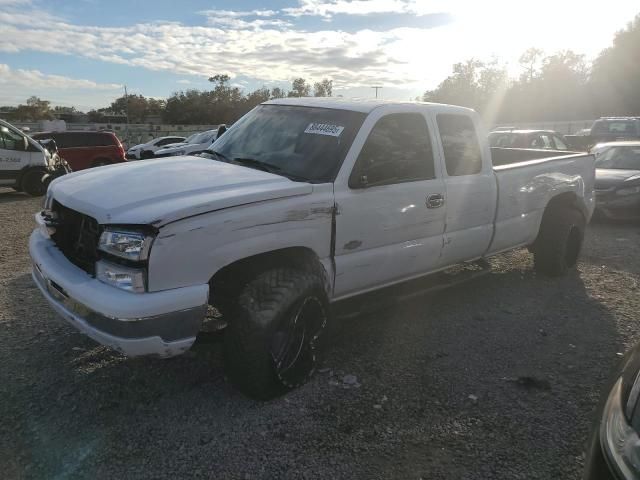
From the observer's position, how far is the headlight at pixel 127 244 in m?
2.73

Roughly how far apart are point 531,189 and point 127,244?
13.7 feet

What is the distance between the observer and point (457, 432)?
3080 millimetres

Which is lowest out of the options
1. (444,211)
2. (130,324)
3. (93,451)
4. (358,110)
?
(93,451)

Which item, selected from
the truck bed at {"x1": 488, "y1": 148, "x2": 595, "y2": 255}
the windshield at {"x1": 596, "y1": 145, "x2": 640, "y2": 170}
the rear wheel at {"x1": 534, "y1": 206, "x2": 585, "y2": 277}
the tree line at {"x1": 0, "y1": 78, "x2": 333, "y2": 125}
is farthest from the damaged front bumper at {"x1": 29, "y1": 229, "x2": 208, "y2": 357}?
the tree line at {"x1": 0, "y1": 78, "x2": 333, "y2": 125}

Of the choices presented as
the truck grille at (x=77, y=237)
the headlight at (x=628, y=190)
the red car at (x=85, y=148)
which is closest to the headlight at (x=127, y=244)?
the truck grille at (x=77, y=237)

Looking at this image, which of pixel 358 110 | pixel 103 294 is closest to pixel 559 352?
pixel 358 110

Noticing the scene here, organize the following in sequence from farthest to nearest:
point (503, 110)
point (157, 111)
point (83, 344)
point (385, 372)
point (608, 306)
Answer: point (157, 111) → point (503, 110) → point (608, 306) → point (83, 344) → point (385, 372)

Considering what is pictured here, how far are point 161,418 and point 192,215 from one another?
51.1 inches

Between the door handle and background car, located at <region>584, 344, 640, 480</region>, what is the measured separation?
2202mm

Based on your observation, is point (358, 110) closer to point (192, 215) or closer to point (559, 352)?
point (192, 215)

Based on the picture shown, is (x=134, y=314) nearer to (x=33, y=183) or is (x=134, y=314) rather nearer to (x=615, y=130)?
(x=33, y=183)

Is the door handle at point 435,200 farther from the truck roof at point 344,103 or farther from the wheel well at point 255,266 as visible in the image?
the wheel well at point 255,266

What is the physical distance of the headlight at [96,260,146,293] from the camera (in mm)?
2748

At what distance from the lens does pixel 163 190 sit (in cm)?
312
